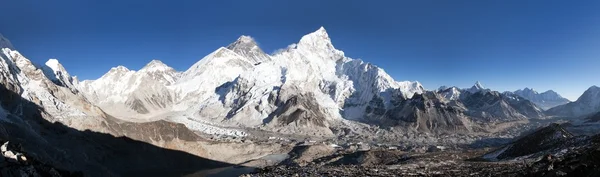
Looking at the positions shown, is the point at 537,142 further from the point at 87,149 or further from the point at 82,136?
the point at 82,136

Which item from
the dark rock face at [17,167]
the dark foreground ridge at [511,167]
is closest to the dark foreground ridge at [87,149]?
the dark rock face at [17,167]

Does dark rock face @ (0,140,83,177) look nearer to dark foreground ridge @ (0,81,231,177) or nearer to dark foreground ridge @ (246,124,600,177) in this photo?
dark foreground ridge @ (246,124,600,177)

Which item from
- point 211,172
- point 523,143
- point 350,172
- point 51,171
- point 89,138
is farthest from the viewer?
point 211,172

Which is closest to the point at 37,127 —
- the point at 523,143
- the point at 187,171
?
the point at 187,171

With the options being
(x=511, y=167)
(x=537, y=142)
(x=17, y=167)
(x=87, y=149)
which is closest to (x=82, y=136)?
(x=87, y=149)

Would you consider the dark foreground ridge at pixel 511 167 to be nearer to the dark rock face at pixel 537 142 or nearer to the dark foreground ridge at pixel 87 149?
the dark rock face at pixel 537 142

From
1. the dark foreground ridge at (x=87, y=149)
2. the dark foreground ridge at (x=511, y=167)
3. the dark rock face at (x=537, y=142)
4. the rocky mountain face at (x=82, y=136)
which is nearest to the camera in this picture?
the dark foreground ridge at (x=511, y=167)

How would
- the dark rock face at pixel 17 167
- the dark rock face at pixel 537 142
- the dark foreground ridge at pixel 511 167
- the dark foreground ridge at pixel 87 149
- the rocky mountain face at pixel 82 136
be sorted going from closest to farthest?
the dark foreground ridge at pixel 511 167 < the dark rock face at pixel 17 167 < the dark rock face at pixel 537 142 < the dark foreground ridge at pixel 87 149 < the rocky mountain face at pixel 82 136

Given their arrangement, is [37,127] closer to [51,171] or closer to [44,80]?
[44,80]
